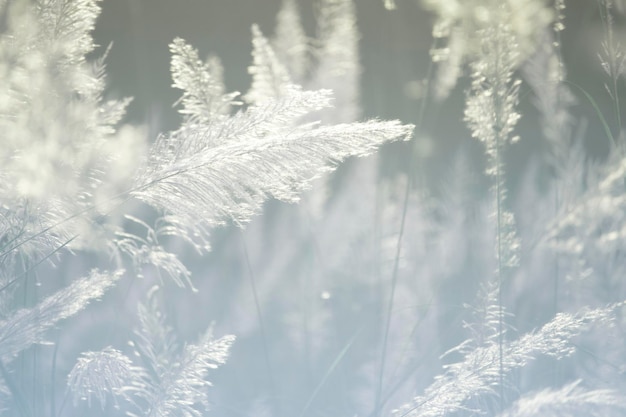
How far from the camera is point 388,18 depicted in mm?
1203

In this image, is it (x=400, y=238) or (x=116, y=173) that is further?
(x=400, y=238)

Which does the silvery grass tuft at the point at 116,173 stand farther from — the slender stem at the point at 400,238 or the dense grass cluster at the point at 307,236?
the slender stem at the point at 400,238

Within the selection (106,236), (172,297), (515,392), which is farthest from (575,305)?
(106,236)

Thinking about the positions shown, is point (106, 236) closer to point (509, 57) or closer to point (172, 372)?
point (172, 372)

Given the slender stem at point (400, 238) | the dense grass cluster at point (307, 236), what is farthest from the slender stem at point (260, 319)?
the slender stem at point (400, 238)

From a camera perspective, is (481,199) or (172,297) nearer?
(172,297)

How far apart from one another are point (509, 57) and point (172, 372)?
81 cm

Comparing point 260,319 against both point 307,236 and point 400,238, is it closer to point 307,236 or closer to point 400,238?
point 307,236

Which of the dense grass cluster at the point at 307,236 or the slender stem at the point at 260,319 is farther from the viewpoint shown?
the slender stem at the point at 260,319

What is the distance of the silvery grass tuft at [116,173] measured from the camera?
89cm

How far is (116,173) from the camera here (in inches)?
40.7

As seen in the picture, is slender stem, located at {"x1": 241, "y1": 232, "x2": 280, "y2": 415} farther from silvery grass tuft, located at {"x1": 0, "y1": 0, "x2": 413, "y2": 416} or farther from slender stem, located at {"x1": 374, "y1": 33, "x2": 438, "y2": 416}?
slender stem, located at {"x1": 374, "y1": 33, "x2": 438, "y2": 416}

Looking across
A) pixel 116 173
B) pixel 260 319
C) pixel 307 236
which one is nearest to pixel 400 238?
pixel 307 236

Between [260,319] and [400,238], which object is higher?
[400,238]
